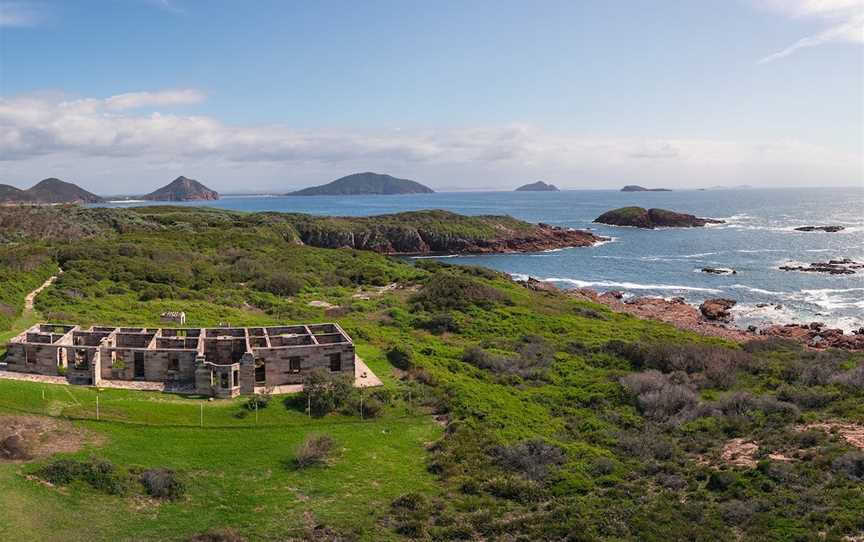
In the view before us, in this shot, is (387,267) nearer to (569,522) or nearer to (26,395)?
(26,395)

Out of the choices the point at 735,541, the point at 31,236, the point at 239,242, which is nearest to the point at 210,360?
the point at 735,541

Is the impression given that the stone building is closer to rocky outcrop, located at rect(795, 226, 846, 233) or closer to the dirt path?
the dirt path

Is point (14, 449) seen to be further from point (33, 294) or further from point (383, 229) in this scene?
point (383, 229)

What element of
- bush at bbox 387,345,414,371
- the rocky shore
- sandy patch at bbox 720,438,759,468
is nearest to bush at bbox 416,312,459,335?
bush at bbox 387,345,414,371

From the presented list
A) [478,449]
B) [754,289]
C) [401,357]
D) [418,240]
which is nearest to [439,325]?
[401,357]

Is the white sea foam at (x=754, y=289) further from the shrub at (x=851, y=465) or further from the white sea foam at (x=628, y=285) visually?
the shrub at (x=851, y=465)

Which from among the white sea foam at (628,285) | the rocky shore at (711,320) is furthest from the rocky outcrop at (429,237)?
the rocky shore at (711,320)
